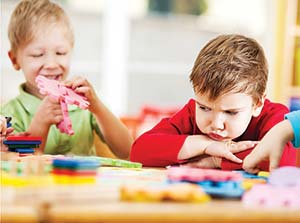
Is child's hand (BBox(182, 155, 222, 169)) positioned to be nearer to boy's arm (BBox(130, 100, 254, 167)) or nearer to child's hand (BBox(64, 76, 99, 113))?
boy's arm (BBox(130, 100, 254, 167))

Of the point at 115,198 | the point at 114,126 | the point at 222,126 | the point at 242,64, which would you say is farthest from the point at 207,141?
the point at 115,198

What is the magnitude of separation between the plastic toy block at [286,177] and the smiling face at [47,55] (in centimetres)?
87

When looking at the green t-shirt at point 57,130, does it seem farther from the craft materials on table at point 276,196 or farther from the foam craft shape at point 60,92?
the craft materials on table at point 276,196

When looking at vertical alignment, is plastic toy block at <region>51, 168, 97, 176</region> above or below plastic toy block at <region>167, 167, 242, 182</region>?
above

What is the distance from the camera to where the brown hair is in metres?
1.24

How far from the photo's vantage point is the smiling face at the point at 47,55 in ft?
5.34

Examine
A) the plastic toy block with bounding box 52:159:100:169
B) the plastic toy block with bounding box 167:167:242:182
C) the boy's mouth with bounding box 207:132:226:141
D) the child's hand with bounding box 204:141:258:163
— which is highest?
the plastic toy block with bounding box 52:159:100:169

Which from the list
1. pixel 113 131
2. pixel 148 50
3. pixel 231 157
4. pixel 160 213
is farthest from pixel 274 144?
pixel 148 50

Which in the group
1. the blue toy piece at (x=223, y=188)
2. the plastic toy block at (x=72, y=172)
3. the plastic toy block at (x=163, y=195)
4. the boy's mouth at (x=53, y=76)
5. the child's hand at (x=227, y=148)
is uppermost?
the boy's mouth at (x=53, y=76)

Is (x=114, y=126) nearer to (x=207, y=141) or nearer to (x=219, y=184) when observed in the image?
(x=207, y=141)

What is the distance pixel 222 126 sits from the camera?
1237 mm

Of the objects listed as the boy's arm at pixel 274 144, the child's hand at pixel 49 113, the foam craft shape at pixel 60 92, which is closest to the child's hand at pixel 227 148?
the boy's arm at pixel 274 144

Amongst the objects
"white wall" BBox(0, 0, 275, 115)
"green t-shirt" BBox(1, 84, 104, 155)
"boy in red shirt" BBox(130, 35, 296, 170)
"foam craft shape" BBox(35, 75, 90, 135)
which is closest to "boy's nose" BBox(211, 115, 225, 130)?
"boy in red shirt" BBox(130, 35, 296, 170)

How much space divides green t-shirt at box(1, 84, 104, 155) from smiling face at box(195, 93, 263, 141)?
1.62 feet
